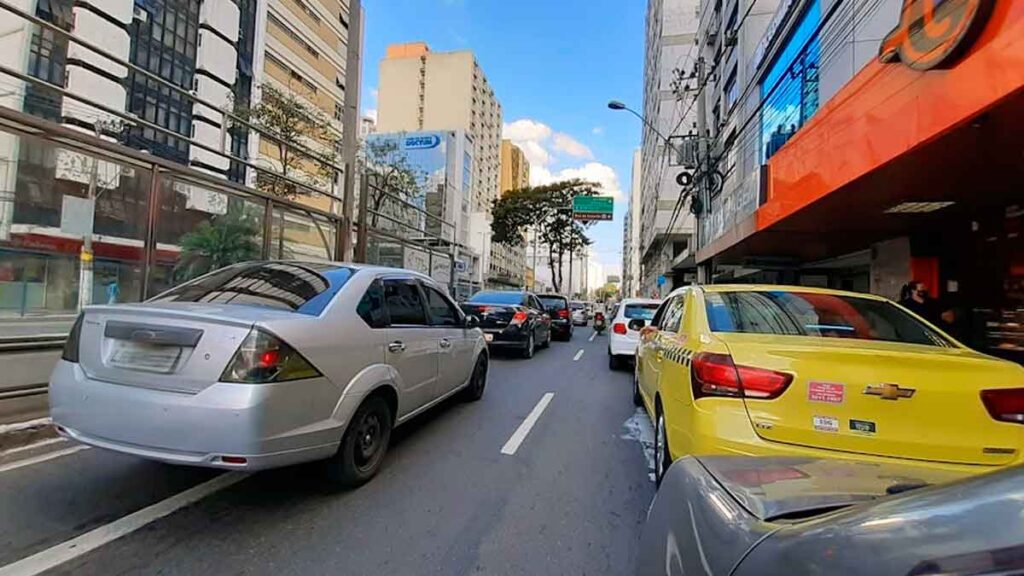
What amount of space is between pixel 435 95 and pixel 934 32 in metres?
91.1

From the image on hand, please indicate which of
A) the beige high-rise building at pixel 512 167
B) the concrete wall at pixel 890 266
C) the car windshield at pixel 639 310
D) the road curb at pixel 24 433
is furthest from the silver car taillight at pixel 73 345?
the beige high-rise building at pixel 512 167

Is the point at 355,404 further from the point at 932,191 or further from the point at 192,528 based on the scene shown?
the point at 932,191

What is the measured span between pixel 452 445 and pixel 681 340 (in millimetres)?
2335

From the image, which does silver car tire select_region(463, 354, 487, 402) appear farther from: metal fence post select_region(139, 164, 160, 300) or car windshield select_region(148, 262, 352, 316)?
metal fence post select_region(139, 164, 160, 300)

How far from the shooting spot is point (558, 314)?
56.0 feet

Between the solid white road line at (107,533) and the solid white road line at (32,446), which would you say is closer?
the solid white road line at (107,533)

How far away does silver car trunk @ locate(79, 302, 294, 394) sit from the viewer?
2975mm

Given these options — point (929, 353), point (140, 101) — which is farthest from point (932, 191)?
point (140, 101)

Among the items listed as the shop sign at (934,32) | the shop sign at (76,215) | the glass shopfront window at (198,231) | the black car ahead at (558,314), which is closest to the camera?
the shop sign at (934,32)

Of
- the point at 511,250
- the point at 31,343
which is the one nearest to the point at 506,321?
the point at 31,343

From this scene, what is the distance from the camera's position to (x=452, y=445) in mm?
4879

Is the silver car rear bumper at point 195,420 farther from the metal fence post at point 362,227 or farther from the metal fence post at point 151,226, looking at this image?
the metal fence post at point 362,227

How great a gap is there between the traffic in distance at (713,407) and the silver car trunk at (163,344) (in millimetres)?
12

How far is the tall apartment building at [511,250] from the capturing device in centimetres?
10184
